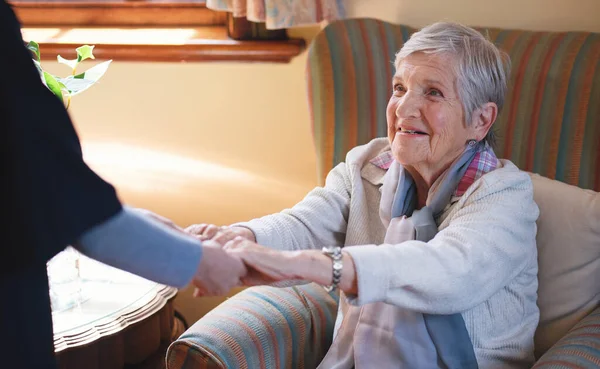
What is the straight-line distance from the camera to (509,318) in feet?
5.03

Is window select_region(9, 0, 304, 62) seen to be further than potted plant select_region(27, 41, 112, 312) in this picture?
Yes

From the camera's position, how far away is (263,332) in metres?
1.57

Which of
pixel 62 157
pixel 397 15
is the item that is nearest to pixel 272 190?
pixel 397 15

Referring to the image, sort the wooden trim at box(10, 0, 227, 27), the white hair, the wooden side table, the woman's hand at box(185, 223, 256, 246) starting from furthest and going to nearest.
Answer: the wooden trim at box(10, 0, 227, 27)
the wooden side table
the white hair
the woman's hand at box(185, 223, 256, 246)

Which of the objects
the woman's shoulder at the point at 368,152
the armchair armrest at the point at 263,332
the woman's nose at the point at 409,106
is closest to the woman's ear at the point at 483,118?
the woman's nose at the point at 409,106

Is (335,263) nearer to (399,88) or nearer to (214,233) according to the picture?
(214,233)

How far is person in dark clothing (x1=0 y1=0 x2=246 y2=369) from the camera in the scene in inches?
35.4

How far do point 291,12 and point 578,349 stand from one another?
129 centimetres

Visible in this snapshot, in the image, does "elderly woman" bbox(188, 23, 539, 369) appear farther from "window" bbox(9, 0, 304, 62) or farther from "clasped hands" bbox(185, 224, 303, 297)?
"window" bbox(9, 0, 304, 62)

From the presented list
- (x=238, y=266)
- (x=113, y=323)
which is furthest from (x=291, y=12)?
(x=238, y=266)

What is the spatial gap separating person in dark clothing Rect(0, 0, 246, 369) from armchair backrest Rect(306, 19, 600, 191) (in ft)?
3.32

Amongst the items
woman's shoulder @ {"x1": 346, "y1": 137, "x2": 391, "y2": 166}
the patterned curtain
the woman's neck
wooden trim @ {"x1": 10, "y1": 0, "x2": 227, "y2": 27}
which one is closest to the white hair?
the woman's neck

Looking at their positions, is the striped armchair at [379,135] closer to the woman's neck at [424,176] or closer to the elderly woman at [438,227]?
the elderly woman at [438,227]

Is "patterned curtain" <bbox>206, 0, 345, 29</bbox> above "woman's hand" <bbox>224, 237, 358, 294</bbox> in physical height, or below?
above
